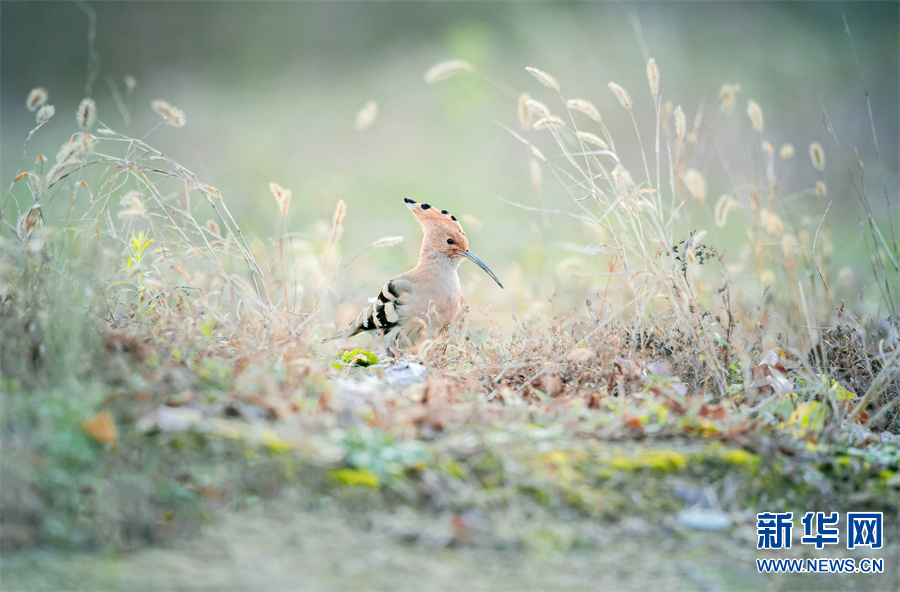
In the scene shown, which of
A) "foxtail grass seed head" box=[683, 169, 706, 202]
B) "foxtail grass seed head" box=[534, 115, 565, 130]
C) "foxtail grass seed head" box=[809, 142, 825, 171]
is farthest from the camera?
"foxtail grass seed head" box=[809, 142, 825, 171]

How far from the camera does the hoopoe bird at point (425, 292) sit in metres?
3.99

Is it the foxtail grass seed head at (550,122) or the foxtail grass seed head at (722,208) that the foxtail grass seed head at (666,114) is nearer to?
the foxtail grass seed head at (722,208)

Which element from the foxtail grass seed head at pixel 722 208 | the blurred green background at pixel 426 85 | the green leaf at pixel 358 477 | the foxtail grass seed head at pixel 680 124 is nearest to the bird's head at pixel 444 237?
the foxtail grass seed head at pixel 722 208

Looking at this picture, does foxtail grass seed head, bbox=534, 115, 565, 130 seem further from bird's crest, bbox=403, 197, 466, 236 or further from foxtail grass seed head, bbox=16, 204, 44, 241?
foxtail grass seed head, bbox=16, 204, 44, 241

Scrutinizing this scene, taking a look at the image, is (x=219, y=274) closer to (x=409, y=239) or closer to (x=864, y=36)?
(x=409, y=239)

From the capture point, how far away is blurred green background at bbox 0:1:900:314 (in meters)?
9.59

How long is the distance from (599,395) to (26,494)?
6.08 ft

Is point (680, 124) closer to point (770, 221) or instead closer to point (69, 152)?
point (770, 221)

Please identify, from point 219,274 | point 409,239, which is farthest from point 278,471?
point 409,239

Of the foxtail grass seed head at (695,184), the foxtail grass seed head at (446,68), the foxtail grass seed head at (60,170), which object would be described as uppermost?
the foxtail grass seed head at (446,68)

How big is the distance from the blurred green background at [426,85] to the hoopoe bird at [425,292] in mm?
4289

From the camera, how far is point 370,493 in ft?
6.45

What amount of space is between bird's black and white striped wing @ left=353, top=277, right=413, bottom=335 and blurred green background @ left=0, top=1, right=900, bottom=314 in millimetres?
4439

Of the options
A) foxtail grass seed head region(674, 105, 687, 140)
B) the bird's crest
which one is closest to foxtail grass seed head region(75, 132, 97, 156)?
the bird's crest
